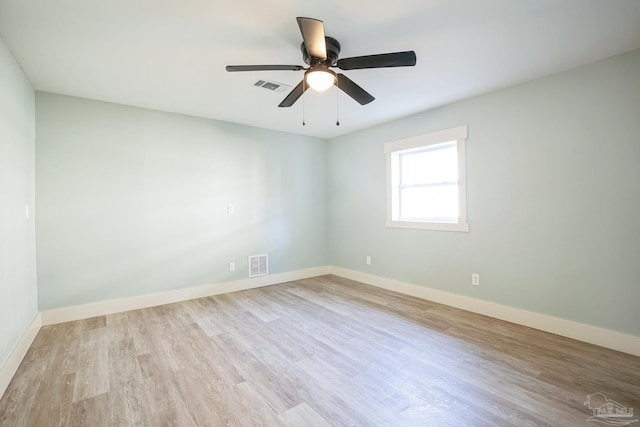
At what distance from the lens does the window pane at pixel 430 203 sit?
3.61 meters

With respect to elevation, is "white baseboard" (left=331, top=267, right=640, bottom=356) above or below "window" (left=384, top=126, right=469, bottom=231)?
below

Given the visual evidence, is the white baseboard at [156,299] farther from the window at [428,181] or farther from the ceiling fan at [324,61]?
the ceiling fan at [324,61]

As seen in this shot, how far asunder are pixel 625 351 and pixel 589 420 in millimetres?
1210

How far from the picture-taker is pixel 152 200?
11.9 feet

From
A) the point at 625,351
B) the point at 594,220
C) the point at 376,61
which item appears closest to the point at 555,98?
the point at 594,220

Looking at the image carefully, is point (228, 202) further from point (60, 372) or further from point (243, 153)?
point (60, 372)

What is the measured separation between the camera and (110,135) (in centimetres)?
336

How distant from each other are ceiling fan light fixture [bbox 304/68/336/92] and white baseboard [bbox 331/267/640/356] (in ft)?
9.45

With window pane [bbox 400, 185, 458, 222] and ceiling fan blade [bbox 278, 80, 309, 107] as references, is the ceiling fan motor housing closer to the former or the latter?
ceiling fan blade [bbox 278, 80, 309, 107]

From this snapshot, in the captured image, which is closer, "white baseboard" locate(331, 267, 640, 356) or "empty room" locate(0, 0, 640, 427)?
"empty room" locate(0, 0, 640, 427)

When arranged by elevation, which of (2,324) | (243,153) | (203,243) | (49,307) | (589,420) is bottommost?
(589,420)

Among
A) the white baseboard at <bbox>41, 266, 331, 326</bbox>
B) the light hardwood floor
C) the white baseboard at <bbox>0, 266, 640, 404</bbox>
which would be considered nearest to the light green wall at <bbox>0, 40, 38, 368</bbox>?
the white baseboard at <bbox>0, 266, 640, 404</bbox>

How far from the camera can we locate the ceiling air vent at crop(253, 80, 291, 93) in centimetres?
285

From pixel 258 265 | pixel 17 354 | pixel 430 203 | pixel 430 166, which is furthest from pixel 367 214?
pixel 17 354
